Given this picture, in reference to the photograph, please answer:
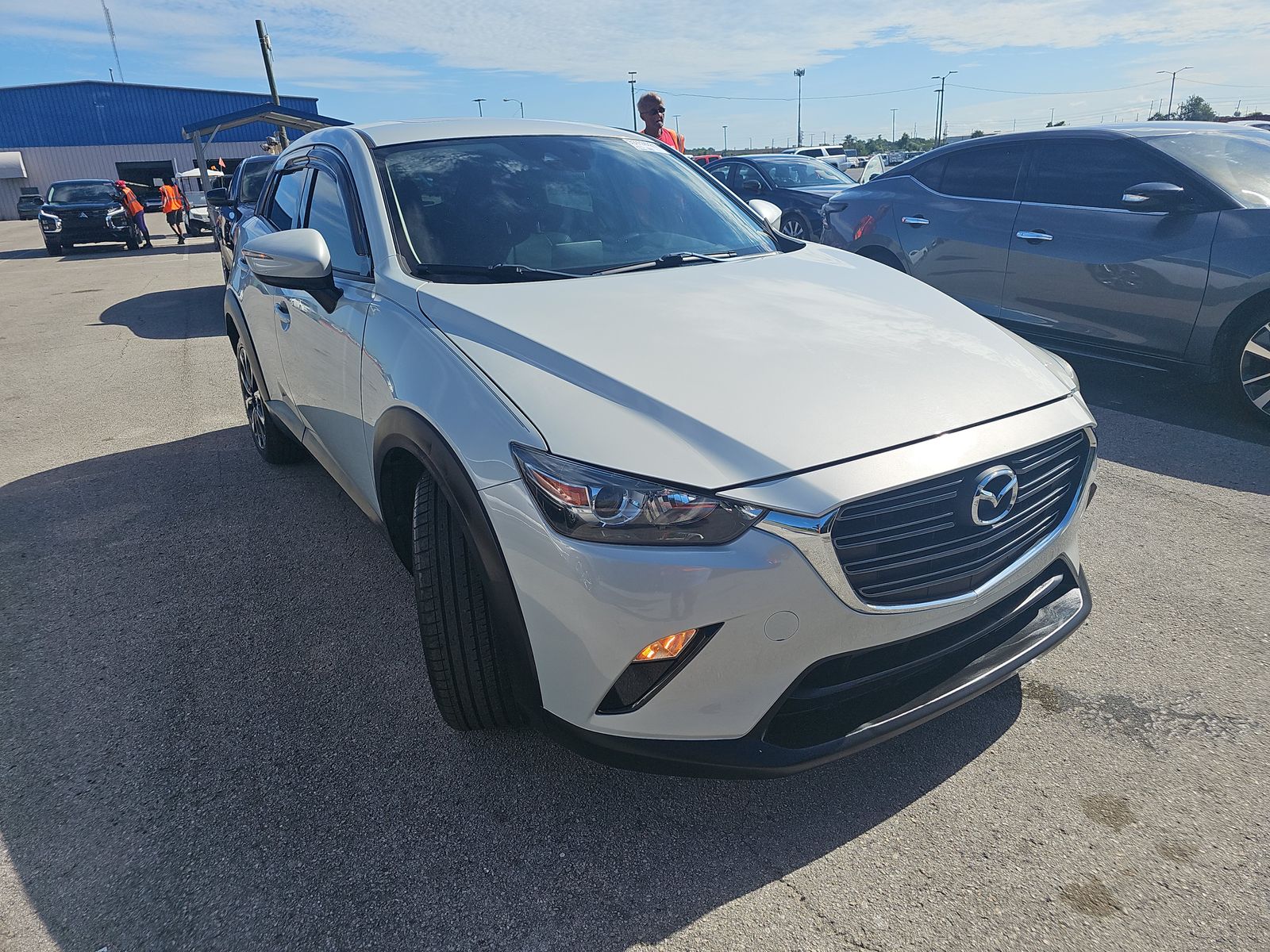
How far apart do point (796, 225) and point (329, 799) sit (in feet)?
36.5

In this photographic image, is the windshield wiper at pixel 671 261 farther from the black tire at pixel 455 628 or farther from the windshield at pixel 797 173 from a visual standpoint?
the windshield at pixel 797 173

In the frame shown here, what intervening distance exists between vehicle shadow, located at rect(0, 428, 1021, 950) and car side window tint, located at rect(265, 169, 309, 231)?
172cm

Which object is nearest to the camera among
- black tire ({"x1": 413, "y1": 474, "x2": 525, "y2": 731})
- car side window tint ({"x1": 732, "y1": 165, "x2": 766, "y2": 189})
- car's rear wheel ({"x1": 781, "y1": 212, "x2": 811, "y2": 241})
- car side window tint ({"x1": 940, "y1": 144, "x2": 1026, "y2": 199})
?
black tire ({"x1": 413, "y1": 474, "x2": 525, "y2": 731})

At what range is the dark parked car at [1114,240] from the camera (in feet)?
15.2

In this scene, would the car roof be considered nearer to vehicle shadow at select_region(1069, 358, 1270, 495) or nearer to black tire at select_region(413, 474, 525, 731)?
black tire at select_region(413, 474, 525, 731)

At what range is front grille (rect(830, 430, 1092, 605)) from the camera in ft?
5.88

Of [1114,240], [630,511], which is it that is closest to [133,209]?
[1114,240]

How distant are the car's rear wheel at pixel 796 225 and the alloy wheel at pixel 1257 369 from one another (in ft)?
25.2

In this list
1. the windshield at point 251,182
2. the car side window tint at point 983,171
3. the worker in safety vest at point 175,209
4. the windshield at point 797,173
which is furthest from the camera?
the worker in safety vest at point 175,209

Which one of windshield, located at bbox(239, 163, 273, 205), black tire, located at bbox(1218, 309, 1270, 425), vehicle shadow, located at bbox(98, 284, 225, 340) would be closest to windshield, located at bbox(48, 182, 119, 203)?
vehicle shadow, located at bbox(98, 284, 225, 340)

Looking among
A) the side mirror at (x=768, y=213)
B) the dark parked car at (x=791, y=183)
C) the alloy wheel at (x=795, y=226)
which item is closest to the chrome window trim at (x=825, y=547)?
the side mirror at (x=768, y=213)

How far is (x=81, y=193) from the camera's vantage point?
1988 centimetres

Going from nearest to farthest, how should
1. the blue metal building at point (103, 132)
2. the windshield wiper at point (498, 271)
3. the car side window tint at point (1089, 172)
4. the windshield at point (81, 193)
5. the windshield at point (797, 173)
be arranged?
the windshield wiper at point (498, 271)
the car side window tint at point (1089, 172)
the windshield at point (797, 173)
the windshield at point (81, 193)
the blue metal building at point (103, 132)

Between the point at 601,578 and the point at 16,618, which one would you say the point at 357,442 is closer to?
the point at 601,578
